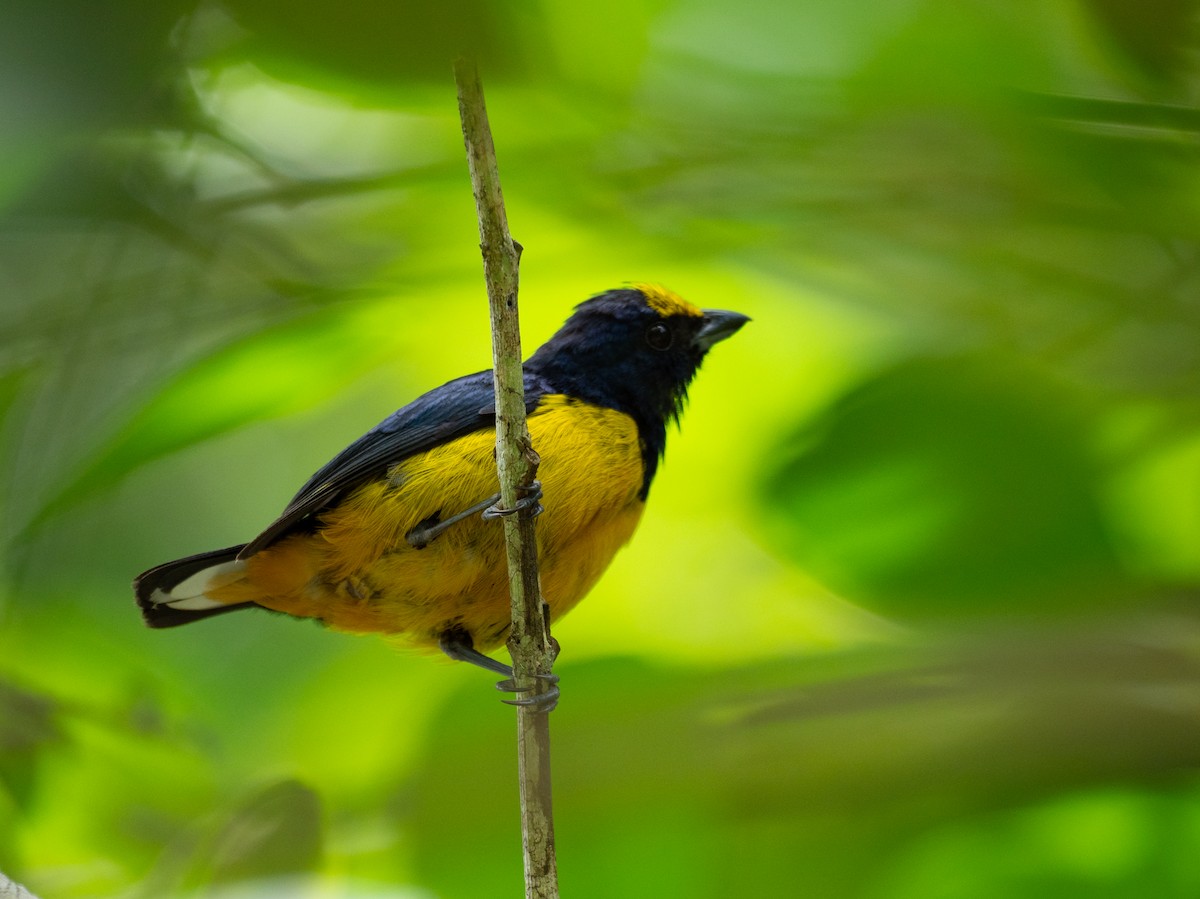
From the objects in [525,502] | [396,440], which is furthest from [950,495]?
[396,440]

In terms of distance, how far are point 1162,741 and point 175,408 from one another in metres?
1.75

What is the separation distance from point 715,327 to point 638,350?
18cm

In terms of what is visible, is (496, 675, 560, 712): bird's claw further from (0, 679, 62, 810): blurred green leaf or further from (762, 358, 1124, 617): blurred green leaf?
(0, 679, 62, 810): blurred green leaf

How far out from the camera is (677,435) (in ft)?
7.54

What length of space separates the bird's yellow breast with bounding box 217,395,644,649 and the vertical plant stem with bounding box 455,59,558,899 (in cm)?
38

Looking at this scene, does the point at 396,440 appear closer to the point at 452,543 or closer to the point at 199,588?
the point at 452,543

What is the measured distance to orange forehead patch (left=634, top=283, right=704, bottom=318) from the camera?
2.30 metres

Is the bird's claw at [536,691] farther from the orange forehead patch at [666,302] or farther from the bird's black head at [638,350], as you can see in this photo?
the orange forehead patch at [666,302]

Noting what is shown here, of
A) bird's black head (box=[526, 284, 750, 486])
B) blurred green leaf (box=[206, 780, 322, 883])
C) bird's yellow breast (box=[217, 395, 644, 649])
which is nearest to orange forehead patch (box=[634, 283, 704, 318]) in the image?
bird's black head (box=[526, 284, 750, 486])

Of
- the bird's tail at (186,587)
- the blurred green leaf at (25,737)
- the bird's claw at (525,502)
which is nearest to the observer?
the bird's claw at (525,502)

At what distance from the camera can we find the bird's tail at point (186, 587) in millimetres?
2023

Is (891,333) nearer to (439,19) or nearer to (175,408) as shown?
(439,19)

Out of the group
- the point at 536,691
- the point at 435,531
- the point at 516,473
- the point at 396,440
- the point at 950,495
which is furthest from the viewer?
the point at 396,440

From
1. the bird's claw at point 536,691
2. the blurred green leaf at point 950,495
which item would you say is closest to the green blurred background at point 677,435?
the blurred green leaf at point 950,495
